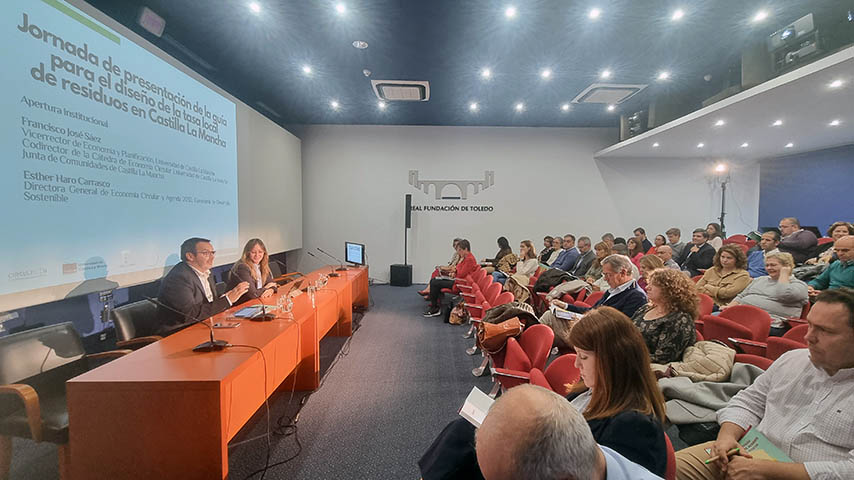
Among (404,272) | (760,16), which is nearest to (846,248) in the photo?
(760,16)

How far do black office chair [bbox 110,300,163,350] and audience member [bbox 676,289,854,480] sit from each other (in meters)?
3.44

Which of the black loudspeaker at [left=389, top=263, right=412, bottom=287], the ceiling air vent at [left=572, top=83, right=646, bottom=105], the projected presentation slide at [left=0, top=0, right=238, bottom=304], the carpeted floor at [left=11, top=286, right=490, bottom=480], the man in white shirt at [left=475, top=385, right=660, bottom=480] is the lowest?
the carpeted floor at [left=11, top=286, right=490, bottom=480]

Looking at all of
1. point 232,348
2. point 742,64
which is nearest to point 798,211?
point 742,64

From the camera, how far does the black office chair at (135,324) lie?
2627 millimetres

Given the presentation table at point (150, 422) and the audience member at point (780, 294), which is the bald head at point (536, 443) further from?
the audience member at point (780, 294)

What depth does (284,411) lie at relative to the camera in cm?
276

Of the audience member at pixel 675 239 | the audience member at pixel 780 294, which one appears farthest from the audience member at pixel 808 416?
the audience member at pixel 675 239

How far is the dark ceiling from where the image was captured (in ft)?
11.8

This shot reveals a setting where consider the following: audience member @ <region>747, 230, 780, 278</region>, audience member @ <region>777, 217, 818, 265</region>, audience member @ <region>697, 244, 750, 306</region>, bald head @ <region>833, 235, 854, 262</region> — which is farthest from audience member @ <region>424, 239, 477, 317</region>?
audience member @ <region>777, 217, 818, 265</region>

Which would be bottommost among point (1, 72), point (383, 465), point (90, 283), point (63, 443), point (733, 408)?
point (383, 465)

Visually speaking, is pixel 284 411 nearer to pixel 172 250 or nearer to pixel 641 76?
pixel 172 250

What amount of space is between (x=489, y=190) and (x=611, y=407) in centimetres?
770

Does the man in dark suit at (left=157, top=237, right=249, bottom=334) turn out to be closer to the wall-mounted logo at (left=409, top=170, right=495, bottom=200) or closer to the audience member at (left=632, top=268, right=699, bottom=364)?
the audience member at (left=632, top=268, right=699, bottom=364)

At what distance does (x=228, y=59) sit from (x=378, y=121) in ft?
12.2
